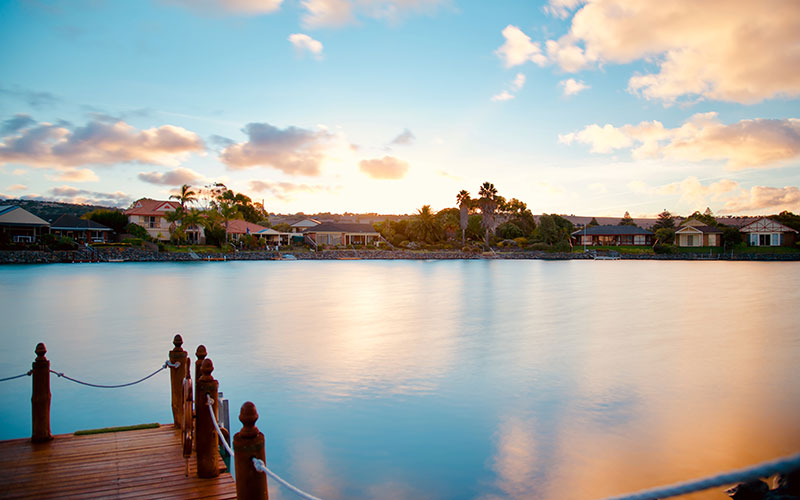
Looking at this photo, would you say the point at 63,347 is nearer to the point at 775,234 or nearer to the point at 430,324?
the point at 430,324

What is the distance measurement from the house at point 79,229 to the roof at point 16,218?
9.74 feet

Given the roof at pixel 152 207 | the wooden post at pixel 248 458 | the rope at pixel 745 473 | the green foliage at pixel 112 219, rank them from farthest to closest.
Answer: the roof at pixel 152 207
the green foliage at pixel 112 219
the wooden post at pixel 248 458
the rope at pixel 745 473

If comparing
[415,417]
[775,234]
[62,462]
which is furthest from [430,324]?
[775,234]

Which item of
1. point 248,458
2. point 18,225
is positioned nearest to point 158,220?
point 18,225

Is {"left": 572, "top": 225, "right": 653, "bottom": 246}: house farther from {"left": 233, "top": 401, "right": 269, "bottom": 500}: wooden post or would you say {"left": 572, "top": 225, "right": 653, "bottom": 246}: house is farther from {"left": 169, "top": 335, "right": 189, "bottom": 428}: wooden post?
{"left": 233, "top": 401, "right": 269, "bottom": 500}: wooden post

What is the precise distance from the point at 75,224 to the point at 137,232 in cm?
695

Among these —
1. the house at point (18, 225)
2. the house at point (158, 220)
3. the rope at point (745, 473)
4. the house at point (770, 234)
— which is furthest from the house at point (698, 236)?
the rope at point (745, 473)

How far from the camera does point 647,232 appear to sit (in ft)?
283

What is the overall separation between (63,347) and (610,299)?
28743mm

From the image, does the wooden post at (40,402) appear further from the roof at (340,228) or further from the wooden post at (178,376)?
the roof at (340,228)

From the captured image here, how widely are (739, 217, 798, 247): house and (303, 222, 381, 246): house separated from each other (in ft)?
200

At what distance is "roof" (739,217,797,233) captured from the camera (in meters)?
79.2

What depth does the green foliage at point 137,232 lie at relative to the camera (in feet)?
218

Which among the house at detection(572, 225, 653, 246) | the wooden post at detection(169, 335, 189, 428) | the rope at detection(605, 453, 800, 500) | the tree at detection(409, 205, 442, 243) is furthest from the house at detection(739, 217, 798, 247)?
the rope at detection(605, 453, 800, 500)
